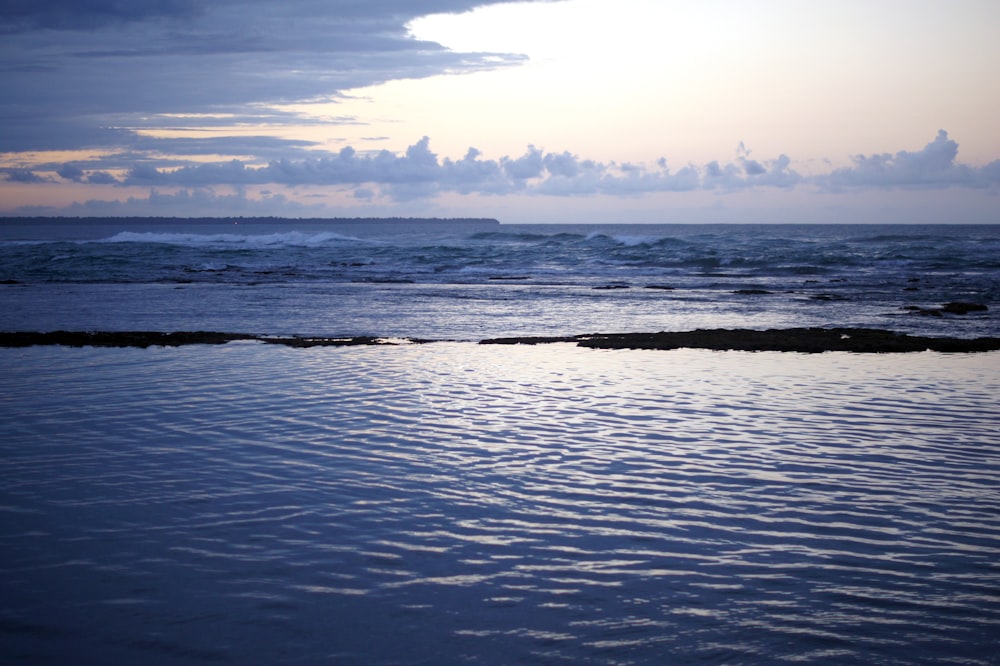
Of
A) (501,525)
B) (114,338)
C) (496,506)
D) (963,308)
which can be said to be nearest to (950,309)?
(963,308)

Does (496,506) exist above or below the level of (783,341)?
below

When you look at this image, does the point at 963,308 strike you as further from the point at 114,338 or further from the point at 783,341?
the point at 114,338

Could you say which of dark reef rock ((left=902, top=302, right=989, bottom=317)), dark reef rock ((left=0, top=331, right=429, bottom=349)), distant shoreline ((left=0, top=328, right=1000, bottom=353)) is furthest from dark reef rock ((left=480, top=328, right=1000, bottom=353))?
dark reef rock ((left=902, top=302, right=989, bottom=317))

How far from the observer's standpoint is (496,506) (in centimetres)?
618

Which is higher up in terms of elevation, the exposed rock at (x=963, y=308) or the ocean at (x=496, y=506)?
the exposed rock at (x=963, y=308)

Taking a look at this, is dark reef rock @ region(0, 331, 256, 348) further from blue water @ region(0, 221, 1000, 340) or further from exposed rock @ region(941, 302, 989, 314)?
exposed rock @ region(941, 302, 989, 314)

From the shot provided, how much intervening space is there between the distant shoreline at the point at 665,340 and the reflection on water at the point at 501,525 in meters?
4.22

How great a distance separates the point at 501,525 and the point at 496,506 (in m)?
0.39

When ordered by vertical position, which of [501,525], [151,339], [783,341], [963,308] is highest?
[963,308]

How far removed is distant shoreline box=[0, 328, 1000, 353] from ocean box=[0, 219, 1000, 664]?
2.50 ft

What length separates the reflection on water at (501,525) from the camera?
14.1ft

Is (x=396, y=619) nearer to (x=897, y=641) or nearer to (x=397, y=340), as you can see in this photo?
(x=897, y=641)

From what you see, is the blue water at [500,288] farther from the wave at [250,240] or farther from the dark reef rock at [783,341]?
the wave at [250,240]

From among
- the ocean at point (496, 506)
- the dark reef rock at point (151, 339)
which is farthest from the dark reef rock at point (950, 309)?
the dark reef rock at point (151, 339)
